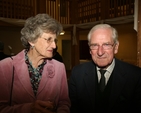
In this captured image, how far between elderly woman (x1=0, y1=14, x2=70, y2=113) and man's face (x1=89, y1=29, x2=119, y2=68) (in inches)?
14.5

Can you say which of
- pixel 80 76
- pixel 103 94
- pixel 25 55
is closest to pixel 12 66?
pixel 25 55

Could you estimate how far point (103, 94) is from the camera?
1682mm

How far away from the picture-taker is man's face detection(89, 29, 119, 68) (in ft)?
5.27

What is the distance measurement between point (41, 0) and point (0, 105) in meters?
6.53

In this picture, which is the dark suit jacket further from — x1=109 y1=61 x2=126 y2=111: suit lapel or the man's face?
the man's face

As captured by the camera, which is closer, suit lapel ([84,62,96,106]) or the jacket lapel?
the jacket lapel

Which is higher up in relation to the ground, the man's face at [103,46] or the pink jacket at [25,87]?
the man's face at [103,46]

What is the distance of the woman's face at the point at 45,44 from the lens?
144cm

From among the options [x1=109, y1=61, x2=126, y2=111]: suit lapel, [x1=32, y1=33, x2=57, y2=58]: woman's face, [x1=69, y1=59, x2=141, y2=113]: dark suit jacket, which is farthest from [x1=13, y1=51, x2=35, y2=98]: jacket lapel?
[x1=109, y1=61, x2=126, y2=111]: suit lapel

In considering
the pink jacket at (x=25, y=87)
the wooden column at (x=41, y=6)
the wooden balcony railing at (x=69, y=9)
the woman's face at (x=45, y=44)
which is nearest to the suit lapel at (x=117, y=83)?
the pink jacket at (x=25, y=87)

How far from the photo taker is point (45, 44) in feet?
4.75

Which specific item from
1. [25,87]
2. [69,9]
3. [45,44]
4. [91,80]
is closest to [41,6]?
[69,9]

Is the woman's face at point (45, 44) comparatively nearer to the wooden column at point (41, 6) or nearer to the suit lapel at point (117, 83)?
the suit lapel at point (117, 83)

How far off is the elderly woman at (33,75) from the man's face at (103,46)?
0.37 meters
